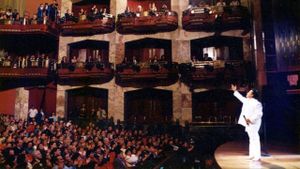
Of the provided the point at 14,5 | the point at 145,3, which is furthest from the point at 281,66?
the point at 14,5

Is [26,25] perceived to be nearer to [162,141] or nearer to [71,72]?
[71,72]

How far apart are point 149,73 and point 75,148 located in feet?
25.9

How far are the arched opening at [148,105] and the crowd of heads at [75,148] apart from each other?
14.0 feet

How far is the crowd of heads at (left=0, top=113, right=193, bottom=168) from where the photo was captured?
1262 centimetres

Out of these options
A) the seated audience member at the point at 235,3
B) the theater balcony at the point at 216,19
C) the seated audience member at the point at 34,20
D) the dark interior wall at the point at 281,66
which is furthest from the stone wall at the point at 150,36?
the dark interior wall at the point at 281,66

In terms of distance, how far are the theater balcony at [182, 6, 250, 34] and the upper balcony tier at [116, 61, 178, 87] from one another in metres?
2.91

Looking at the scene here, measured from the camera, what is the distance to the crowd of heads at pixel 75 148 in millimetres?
12617

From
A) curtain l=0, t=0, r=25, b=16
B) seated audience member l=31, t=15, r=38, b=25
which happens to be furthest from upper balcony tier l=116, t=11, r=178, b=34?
curtain l=0, t=0, r=25, b=16

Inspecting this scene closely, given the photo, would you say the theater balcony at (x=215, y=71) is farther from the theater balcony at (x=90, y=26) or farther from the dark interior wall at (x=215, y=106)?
the theater balcony at (x=90, y=26)

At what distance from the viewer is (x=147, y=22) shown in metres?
20.1

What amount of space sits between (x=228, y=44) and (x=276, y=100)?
7.60 metres

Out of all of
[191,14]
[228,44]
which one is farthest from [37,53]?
[228,44]

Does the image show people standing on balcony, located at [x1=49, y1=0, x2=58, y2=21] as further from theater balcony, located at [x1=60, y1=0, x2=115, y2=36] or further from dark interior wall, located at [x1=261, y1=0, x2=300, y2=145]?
dark interior wall, located at [x1=261, y1=0, x2=300, y2=145]

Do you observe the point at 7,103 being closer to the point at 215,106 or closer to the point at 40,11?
the point at 40,11
